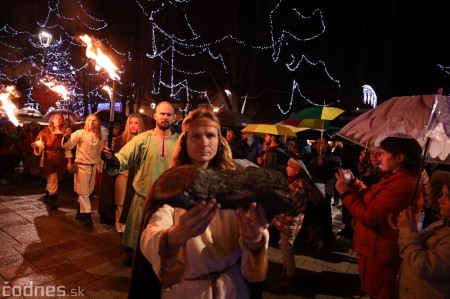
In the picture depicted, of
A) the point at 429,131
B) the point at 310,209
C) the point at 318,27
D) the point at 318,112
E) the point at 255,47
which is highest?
the point at 318,27

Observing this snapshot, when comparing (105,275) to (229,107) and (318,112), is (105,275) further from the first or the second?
(229,107)

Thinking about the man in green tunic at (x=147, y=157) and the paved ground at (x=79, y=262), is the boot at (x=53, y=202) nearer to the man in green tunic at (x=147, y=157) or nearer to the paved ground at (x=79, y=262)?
the paved ground at (x=79, y=262)

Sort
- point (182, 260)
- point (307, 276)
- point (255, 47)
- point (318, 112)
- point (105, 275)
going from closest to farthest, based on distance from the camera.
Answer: point (182, 260), point (105, 275), point (307, 276), point (318, 112), point (255, 47)

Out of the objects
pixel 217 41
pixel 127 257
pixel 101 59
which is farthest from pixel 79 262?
pixel 217 41

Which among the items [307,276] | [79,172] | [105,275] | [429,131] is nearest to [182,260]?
[429,131]

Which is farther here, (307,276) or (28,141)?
(28,141)

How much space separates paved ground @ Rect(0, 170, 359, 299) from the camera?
419 centimetres

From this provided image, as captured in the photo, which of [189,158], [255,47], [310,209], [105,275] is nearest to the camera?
[189,158]

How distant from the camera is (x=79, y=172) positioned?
22.4 ft

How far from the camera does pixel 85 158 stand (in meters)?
6.82

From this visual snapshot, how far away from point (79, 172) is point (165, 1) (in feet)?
48.1

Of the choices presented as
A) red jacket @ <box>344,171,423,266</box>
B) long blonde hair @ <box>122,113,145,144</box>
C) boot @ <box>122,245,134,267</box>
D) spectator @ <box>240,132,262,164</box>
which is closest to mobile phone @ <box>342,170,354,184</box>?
red jacket @ <box>344,171,423,266</box>

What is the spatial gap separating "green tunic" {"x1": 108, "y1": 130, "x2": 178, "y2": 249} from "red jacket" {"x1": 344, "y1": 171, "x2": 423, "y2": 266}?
2.43m

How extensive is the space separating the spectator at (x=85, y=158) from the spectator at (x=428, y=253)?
6.18m
